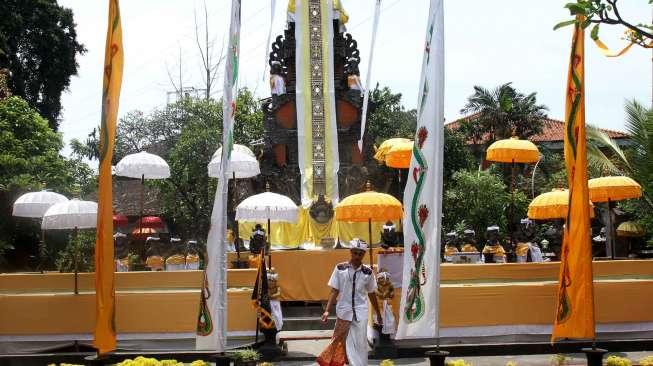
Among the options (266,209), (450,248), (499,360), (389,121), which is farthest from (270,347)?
(389,121)

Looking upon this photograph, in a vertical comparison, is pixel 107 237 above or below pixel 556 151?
below

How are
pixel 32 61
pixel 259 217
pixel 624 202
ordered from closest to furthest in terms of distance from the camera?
pixel 259 217, pixel 624 202, pixel 32 61

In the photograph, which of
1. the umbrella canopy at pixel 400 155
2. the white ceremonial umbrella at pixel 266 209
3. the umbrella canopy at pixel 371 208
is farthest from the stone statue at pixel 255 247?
the umbrella canopy at pixel 400 155

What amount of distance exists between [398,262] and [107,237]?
4.66m

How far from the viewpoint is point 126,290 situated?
1202 cm

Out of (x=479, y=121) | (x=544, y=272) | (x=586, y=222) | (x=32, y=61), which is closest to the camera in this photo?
(x=586, y=222)

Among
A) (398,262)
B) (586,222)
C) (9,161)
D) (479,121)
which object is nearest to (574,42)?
(586,222)

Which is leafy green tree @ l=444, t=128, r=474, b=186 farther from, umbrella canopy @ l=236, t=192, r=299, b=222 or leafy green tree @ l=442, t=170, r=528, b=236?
umbrella canopy @ l=236, t=192, r=299, b=222

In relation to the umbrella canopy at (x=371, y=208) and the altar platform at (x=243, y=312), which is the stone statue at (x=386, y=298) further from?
the umbrella canopy at (x=371, y=208)

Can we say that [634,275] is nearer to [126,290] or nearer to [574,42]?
[574,42]

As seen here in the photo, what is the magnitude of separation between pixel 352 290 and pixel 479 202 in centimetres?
1848

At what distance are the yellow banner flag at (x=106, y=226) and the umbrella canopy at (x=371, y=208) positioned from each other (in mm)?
5238

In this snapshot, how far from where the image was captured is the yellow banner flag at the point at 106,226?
8.11 metres

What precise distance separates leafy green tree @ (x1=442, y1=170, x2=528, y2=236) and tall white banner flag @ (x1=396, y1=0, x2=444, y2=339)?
62.2 feet
